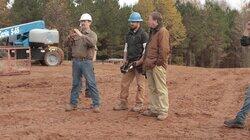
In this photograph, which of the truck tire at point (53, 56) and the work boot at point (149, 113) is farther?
the truck tire at point (53, 56)

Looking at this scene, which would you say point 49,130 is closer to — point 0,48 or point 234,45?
point 0,48

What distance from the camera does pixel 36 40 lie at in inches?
807

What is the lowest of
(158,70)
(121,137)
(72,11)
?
(121,137)

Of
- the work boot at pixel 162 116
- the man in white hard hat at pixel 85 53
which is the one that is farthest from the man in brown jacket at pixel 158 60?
the man in white hard hat at pixel 85 53

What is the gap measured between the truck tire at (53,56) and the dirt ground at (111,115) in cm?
605

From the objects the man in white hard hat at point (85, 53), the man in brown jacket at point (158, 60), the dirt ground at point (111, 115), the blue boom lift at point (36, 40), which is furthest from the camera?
the blue boom lift at point (36, 40)

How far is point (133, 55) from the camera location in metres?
9.55

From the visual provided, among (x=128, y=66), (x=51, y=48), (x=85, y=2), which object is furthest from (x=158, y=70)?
(x=85, y=2)

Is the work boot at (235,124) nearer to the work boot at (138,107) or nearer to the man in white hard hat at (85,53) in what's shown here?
the work boot at (138,107)

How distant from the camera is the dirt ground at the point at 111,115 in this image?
7.85m

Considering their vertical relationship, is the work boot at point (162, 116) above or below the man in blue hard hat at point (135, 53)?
below

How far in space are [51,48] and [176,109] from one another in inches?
472

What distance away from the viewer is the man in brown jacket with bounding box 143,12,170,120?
8688mm

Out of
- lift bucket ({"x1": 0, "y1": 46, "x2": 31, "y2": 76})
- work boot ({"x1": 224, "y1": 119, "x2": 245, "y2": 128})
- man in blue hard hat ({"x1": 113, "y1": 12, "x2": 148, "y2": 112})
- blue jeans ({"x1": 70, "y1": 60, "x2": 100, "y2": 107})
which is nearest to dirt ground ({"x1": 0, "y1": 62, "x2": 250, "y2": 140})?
work boot ({"x1": 224, "y1": 119, "x2": 245, "y2": 128})
